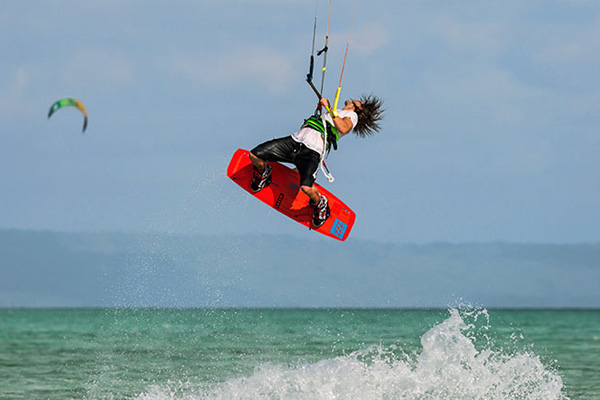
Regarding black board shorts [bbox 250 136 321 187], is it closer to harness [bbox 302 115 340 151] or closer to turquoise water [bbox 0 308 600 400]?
harness [bbox 302 115 340 151]

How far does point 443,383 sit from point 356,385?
1.09m

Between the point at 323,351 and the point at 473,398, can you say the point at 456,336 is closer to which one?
the point at 473,398

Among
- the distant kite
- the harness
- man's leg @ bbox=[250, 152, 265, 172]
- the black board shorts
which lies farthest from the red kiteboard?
the distant kite

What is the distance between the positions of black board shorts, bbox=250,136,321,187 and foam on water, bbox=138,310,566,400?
2.29 meters

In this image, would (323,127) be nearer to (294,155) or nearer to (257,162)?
(294,155)

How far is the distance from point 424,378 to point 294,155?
3145 millimetres

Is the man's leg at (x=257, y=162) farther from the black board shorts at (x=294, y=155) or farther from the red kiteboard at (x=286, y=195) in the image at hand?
the red kiteboard at (x=286, y=195)

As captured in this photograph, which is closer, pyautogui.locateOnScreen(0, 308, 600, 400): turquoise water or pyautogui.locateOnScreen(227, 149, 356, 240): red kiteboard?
pyautogui.locateOnScreen(0, 308, 600, 400): turquoise water

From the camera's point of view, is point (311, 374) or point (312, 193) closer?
point (312, 193)

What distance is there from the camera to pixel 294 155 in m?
9.29

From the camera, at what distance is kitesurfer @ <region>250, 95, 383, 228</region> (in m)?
9.19

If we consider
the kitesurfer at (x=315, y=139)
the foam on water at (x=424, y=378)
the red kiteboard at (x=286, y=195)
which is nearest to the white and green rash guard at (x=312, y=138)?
the kitesurfer at (x=315, y=139)

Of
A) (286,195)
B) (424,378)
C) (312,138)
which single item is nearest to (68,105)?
(312,138)

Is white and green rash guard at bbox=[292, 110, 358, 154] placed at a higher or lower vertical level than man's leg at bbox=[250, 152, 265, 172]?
higher
